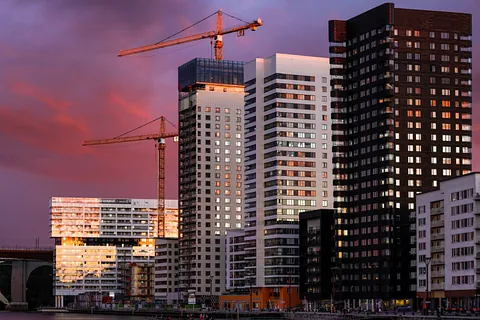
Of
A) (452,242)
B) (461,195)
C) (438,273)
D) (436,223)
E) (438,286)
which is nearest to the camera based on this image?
(461,195)

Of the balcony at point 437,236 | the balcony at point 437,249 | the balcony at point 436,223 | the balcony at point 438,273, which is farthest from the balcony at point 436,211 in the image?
the balcony at point 438,273

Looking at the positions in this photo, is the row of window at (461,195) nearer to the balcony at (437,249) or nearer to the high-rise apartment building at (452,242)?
the high-rise apartment building at (452,242)

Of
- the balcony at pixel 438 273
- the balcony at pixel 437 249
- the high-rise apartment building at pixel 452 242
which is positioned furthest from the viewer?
the balcony at pixel 438 273

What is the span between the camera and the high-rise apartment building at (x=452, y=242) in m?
179

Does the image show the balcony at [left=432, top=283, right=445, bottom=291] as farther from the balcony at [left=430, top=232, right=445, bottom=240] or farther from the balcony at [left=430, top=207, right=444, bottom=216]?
the balcony at [left=430, top=207, right=444, bottom=216]

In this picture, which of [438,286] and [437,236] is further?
[438,286]

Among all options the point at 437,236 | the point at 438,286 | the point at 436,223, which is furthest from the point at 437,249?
the point at 438,286

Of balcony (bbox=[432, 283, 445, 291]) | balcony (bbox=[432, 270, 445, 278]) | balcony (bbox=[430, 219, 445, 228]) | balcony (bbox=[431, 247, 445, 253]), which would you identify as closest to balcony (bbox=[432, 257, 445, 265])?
balcony (bbox=[431, 247, 445, 253])

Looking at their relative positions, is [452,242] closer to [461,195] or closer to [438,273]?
[461,195]

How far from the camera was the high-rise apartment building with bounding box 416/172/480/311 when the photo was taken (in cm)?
17875

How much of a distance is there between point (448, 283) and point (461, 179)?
817 inches

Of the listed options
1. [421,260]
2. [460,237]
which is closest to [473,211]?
[460,237]

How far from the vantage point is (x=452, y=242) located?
609ft

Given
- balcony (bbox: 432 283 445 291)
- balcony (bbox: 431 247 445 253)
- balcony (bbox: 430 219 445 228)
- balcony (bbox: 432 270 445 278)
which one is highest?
balcony (bbox: 430 219 445 228)
